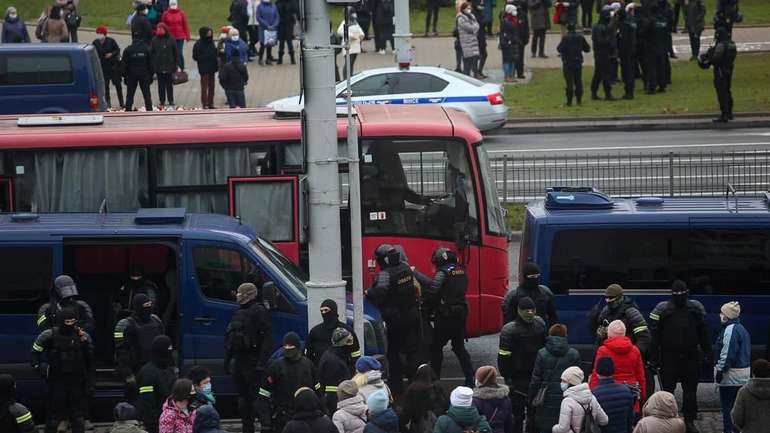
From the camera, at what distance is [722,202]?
47.9ft

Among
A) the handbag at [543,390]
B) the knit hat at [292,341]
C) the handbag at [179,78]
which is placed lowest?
the handbag at [543,390]

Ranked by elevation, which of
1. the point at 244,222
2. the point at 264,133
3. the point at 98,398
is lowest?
the point at 98,398

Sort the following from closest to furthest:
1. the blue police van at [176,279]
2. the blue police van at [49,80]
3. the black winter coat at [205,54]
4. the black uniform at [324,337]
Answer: the black uniform at [324,337], the blue police van at [176,279], the blue police van at [49,80], the black winter coat at [205,54]

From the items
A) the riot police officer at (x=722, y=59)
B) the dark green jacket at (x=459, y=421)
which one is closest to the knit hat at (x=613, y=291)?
the dark green jacket at (x=459, y=421)

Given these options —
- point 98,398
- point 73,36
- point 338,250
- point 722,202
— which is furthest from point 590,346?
point 73,36

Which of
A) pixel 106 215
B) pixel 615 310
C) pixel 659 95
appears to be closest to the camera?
pixel 615 310

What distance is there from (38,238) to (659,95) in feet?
74.2

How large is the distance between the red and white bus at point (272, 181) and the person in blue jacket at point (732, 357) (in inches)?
148

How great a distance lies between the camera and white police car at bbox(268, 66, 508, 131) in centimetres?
2786

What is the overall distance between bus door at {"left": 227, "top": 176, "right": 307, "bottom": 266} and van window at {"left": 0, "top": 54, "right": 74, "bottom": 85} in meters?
10.8

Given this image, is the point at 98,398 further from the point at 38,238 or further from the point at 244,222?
the point at 244,222

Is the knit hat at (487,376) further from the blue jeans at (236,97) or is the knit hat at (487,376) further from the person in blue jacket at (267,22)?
the person in blue jacket at (267,22)

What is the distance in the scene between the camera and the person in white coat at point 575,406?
35.5 ft

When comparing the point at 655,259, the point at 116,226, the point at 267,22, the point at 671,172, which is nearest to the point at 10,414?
the point at 116,226
